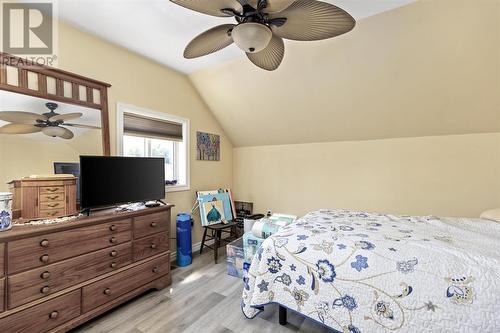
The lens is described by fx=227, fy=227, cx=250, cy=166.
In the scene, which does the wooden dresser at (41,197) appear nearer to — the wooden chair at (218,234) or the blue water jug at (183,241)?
the blue water jug at (183,241)

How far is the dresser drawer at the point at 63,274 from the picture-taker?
1456mm

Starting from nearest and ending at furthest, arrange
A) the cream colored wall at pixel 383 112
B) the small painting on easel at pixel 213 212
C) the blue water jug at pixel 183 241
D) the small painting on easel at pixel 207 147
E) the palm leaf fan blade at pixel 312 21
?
the palm leaf fan blade at pixel 312 21 < the cream colored wall at pixel 383 112 < the blue water jug at pixel 183 241 < the small painting on easel at pixel 213 212 < the small painting on easel at pixel 207 147

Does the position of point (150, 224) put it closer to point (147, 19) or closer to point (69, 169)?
point (69, 169)

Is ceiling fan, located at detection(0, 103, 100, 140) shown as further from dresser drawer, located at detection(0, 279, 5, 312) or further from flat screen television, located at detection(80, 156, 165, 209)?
dresser drawer, located at detection(0, 279, 5, 312)

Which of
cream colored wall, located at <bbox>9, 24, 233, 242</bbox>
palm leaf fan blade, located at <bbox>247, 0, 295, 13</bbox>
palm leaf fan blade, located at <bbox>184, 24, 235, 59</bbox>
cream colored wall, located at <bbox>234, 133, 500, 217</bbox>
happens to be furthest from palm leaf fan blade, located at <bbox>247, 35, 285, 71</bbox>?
cream colored wall, located at <bbox>234, 133, 500, 217</bbox>

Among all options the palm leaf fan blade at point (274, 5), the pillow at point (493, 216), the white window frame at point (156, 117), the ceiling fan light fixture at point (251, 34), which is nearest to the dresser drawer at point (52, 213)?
the white window frame at point (156, 117)

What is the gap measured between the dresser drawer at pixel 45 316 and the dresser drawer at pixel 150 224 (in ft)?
2.02

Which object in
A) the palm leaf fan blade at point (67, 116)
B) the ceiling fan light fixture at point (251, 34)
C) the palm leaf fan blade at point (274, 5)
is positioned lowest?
the palm leaf fan blade at point (67, 116)

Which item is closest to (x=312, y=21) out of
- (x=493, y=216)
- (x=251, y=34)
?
(x=251, y=34)

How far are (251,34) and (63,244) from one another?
1.93 metres

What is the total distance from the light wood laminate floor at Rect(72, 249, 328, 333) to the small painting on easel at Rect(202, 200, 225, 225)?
37.1 inches

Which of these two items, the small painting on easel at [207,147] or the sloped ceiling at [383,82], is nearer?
the sloped ceiling at [383,82]

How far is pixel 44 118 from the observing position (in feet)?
6.43

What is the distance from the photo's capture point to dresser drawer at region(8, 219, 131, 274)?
4.79ft
